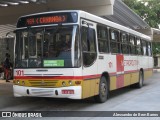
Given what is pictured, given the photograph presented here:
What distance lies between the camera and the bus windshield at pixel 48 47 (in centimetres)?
975

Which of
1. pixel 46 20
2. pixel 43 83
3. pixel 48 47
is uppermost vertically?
pixel 46 20

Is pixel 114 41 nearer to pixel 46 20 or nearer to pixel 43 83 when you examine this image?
pixel 46 20

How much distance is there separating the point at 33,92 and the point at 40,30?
1858 mm

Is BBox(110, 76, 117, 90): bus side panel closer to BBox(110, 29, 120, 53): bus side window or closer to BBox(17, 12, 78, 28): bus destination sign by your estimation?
BBox(110, 29, 120, 53): bus side window

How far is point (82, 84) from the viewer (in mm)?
9727

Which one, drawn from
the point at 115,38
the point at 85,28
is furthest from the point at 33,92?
the point at 115,38

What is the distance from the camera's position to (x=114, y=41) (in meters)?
12.9

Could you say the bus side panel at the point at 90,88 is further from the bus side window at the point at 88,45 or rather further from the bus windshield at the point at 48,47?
the bus windshield at the point at 48,47

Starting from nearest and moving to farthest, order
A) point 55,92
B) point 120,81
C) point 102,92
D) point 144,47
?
point 55,92 < point 102,92 < point 120,81 < point 144,47

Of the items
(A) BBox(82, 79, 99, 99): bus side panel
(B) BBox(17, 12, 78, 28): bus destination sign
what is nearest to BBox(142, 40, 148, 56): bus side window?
(A) BBox(82, 79, 99, 99): bus side panel

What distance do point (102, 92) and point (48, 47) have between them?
2621 millimetres

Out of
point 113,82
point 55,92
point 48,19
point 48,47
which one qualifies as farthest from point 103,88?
point 48,19

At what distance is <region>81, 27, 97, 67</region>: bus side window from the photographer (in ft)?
33.0

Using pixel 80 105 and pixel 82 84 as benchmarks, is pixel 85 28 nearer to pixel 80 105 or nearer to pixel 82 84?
pixel 82 84
